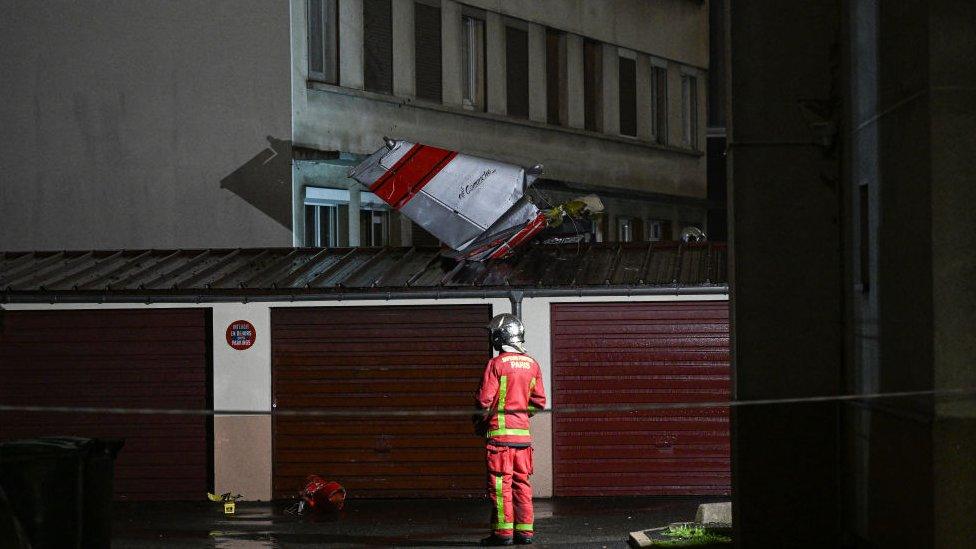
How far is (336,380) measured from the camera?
19000 millimetres

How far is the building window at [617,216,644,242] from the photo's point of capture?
1275 inches

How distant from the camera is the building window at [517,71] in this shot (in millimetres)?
28500

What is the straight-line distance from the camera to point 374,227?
1021 inches

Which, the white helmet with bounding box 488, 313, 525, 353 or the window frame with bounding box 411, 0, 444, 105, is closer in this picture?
the white helmet with bounding box 488, 313, 525, 353

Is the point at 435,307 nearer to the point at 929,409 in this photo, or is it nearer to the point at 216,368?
the point at 216,368

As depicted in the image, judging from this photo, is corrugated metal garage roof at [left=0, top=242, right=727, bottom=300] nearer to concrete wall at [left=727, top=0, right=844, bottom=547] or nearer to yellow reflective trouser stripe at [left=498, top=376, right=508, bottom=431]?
yellow reflective trouser stripe at [left=498, top=376, right=508, bottom=431]

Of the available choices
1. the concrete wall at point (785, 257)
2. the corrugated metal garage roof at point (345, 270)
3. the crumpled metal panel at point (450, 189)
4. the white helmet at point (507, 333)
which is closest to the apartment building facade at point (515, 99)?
the corrugated metal garage roof at point (345, 270)

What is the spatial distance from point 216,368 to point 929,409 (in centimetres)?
1120

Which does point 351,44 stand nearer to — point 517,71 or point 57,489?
point 517,71

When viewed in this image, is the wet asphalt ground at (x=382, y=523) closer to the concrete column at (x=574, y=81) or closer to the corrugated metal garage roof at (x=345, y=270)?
the corrugated metal garage roof at (x=345, y=270)

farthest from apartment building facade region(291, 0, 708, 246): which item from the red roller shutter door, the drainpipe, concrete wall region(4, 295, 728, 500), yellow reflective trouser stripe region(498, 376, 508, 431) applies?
yellow reflective trouser stripe region(498, 376, 508, 431)

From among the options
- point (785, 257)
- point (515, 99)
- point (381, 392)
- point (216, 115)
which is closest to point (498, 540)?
point (785, 257)

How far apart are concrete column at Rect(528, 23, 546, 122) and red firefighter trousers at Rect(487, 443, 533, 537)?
16.2m

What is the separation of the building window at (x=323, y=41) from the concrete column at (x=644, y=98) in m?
10.0
